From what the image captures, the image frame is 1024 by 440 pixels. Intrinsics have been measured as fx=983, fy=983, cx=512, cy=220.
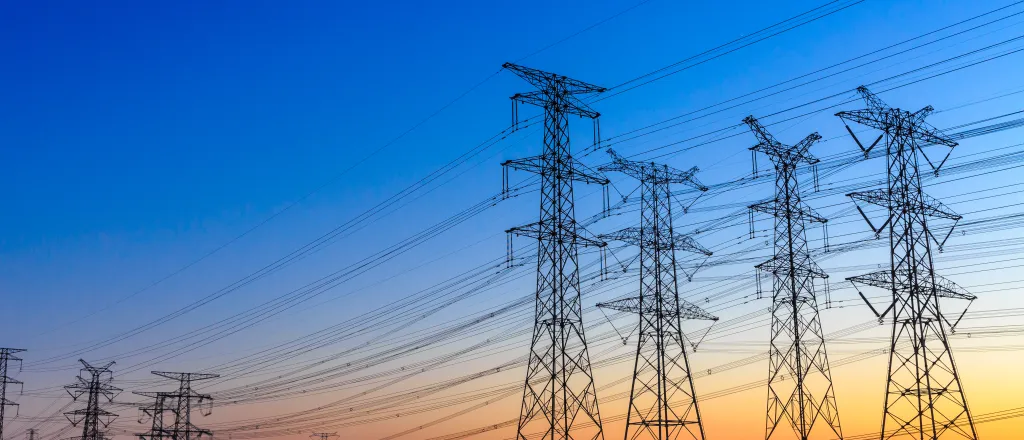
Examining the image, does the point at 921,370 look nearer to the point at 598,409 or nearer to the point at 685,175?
the point at 598,409

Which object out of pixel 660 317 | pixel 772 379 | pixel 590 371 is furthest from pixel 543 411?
A: pixel 772 379

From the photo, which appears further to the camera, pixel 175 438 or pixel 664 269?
pixel 175 438

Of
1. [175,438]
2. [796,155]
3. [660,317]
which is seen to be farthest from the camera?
[175,438]

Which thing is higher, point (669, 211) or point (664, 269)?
point (669, 211)

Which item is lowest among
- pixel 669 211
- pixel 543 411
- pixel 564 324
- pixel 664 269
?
pixel 543 411

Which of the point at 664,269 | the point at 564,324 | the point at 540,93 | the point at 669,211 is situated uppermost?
the point at 540,93

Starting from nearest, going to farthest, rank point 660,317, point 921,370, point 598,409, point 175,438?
point 921,370
point 598,409
point 660,317
point 175,438

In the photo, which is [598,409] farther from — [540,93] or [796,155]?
[796,155]

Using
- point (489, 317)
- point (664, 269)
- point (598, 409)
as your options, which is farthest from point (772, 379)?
point (489, 317)

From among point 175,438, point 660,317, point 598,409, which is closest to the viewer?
point 598,409
